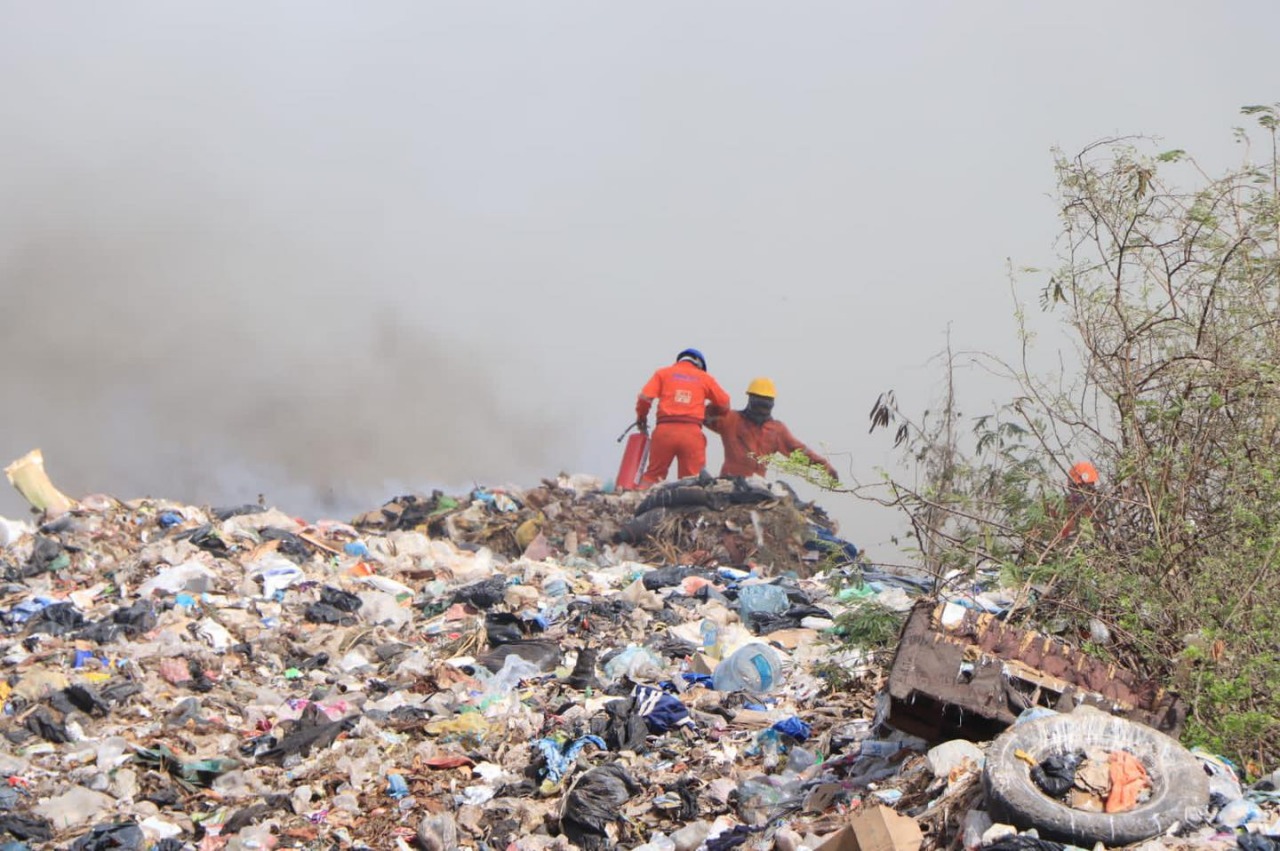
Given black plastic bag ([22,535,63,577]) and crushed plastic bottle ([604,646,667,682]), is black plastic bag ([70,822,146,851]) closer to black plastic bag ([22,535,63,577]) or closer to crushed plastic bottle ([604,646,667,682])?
crushed plastic bottle ([604,646,667,682])

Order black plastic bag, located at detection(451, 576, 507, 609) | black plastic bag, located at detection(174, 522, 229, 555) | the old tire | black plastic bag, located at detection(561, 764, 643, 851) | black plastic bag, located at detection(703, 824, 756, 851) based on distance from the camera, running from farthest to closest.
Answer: black plastic bag, located at detection(174, 522, 229, 555)
black plastic bag, located at detection(451, 576, 507, 609)
black plastic bag, located at detection(561, 764, 643, 851)
black plastic bag, located at detection(703, 824, 756, 851)
the old tire

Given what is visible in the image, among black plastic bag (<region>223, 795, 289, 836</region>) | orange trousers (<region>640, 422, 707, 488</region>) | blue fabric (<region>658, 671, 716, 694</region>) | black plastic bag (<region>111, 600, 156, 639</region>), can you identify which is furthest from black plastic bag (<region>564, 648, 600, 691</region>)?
orange trousers (<region>640, 422, 707, 488</region>)

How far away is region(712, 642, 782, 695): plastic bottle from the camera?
6180 millimetres

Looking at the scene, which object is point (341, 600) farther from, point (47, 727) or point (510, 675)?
point (47, 727)

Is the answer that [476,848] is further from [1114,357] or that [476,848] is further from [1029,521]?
[1114,357]

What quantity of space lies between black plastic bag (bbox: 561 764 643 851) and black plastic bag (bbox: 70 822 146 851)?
5.52 ft

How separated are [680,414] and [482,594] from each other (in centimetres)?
385

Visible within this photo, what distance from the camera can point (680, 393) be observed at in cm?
1161

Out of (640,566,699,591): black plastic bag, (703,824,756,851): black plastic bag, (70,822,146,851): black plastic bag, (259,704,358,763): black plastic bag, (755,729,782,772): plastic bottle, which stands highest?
(640,566,699,591): black plastic bag

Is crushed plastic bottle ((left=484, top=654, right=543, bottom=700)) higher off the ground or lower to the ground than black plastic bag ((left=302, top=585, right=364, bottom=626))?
lower

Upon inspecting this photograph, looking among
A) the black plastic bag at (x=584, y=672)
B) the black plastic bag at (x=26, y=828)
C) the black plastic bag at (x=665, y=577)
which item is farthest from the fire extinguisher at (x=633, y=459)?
the black plastic bag at (x=26, y=828)

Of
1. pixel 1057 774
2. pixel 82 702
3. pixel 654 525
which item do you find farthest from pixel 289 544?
pixel 1057 774

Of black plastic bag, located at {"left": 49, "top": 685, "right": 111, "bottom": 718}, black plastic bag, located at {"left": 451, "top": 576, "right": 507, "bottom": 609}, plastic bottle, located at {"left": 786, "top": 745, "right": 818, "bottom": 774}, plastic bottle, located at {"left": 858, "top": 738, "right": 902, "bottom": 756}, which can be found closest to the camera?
plastic bottle, located at {"left": 858, "top": 738, "right": 902, "bottom": 756}

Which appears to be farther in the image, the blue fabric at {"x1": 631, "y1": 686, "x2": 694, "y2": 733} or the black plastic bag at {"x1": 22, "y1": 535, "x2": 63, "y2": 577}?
the black plastic bag at {"x1": 22, "y1": 535, "x2": 63, "y2": 577}
